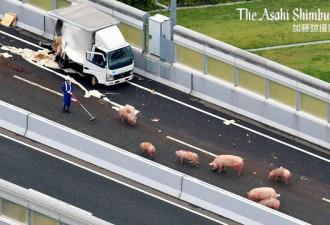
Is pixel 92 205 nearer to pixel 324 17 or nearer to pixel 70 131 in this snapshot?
pixel 70 131

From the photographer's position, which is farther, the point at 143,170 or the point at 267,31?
the point at 267,31

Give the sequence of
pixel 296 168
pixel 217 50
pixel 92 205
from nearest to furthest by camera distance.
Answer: pixel 92 205, pixel 296 168, pixel 217 50

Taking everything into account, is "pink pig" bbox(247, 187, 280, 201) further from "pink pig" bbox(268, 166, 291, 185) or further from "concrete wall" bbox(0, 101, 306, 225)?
"pink pig" bbox(268, 166, 291, 185)

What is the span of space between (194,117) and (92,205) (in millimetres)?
9057

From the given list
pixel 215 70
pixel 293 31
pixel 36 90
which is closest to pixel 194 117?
pixel 215 70

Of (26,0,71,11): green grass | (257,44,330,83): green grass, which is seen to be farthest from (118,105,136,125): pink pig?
(257,44,330,83): green grass

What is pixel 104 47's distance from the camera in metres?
66.5

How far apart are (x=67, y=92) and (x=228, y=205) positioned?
9687 millimetres

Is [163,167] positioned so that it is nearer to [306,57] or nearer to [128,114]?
[128,114]

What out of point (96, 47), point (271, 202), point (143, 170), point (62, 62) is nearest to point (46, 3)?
point (62, 62)

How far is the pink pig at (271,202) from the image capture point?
192 feet

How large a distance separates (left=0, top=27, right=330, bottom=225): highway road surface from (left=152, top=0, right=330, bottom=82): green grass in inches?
447

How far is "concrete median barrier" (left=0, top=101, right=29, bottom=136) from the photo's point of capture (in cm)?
6231

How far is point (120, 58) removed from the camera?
6675cm
